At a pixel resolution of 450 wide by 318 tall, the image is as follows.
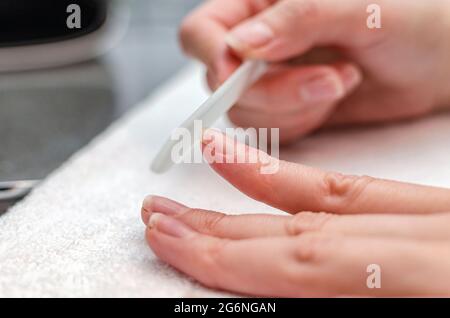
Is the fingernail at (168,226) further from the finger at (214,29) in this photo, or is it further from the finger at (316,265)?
the finger at (214,29)

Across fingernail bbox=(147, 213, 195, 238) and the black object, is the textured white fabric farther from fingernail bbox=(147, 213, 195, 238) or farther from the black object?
the black object

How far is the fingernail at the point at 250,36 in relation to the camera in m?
0.54

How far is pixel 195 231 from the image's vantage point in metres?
0.37

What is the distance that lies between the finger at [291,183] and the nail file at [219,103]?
5 centimetres

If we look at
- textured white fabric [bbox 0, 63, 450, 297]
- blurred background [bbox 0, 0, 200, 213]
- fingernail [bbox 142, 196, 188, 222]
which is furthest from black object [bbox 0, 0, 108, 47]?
fingernail [bbox 142, 196, 188, 222]

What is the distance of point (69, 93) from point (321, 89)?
371mm

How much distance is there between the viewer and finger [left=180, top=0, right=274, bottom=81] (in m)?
0.58

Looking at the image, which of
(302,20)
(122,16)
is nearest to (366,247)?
(302,20)

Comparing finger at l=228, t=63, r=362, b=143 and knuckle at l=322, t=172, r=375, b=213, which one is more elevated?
finger at l=228, t=63, r=362, b=143

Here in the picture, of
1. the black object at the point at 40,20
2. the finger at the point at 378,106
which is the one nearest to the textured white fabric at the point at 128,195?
the finger at the point at 378,106

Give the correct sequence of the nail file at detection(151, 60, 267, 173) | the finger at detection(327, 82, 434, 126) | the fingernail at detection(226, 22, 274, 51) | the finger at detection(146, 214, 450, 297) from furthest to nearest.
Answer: the finger at detection(327, 82, 434, 126)
the fingernail at detection(226, 22, 274, 51)
the nail file at detection(151, 60, 267, 173)
the finger at detection(146, 214, 450, 297)

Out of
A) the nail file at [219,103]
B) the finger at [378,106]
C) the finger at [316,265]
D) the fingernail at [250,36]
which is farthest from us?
the finger at [378,106]

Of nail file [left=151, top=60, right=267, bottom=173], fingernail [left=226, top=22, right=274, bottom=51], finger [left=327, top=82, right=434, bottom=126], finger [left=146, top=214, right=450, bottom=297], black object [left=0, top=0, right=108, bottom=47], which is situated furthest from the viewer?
black object [left=0, top=0, right=108, bottom=47]
